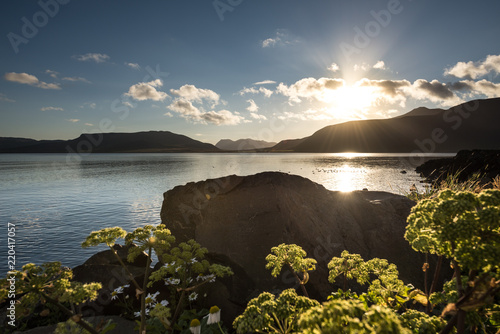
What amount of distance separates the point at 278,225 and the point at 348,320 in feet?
21.0

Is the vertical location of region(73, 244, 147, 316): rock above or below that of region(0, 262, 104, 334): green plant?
below

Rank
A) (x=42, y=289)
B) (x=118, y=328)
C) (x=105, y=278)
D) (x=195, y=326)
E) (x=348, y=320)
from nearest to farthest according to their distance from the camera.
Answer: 1. (x=348, y=320)
2. (x=42, y=289)
3. (x=195, y=326)
4. (x=118, y=328)
5. (x=105, y=278)

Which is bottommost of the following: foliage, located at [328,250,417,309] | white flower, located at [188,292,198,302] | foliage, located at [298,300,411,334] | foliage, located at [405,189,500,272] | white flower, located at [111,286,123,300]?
white flower, located at [111,286,123,300]

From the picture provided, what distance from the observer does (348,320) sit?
131 cm

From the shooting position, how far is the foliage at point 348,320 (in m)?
1.28

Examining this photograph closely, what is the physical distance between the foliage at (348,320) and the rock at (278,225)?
532 centimetres

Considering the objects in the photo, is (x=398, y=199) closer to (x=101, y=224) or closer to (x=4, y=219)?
(x=101, y=224)

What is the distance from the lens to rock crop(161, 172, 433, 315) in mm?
6836

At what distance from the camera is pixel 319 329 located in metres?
1.43

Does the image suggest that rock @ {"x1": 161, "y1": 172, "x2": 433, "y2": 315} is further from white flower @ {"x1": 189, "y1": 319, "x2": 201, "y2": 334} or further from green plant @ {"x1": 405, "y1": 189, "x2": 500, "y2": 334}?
green plant @ {"x1": 405, "y1": 189, "x2": 500, "y2": 334}

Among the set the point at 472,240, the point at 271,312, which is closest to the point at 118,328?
the point at 271,312

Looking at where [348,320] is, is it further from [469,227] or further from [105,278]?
[105,278]

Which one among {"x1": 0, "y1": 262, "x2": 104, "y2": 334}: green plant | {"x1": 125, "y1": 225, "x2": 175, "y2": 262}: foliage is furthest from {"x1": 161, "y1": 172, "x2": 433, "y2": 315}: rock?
{"x1": 0, "y1": 262, "x2": 104, "y2": 334}: green plant

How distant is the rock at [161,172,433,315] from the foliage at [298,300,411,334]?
532 centimetres
